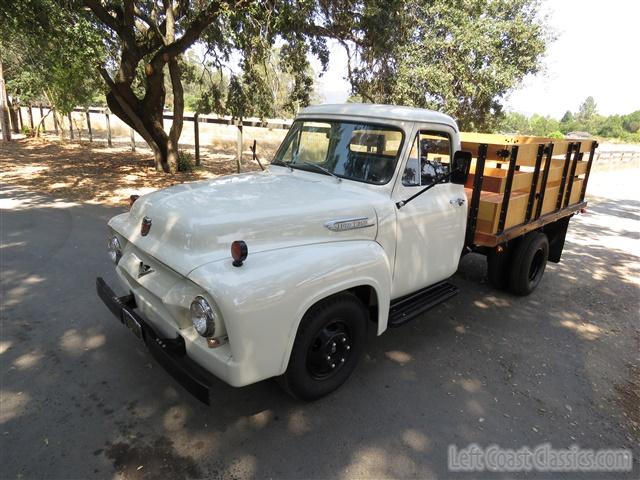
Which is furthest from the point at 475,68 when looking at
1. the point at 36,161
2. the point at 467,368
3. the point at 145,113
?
the point at 36,161

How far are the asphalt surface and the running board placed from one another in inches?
18.8

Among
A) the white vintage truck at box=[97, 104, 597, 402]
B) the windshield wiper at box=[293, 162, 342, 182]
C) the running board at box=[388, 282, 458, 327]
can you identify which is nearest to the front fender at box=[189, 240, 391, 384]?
the white vintage truck at box=[97, 104, 597, 402]

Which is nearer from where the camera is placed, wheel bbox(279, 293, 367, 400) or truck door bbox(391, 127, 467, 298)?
wheel bbox(279, 293, 367, 400)

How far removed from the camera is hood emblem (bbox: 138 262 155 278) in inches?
112

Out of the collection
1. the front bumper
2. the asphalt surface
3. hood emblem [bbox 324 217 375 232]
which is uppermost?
hood emblem [bbox 324 217 375 232]

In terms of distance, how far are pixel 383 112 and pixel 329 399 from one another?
2358 millimetres

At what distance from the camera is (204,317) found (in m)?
2.30

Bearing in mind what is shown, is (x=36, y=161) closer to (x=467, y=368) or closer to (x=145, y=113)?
(x=145, y=113)

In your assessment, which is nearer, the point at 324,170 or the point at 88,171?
the point at 324,170

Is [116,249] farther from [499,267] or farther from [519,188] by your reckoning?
[499,267]

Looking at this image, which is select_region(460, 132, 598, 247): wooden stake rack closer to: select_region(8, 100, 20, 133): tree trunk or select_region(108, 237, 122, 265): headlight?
select_region(108, 237, 122, 265): headlight

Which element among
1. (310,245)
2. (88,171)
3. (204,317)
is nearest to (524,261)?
(310,245)

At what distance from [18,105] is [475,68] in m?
24.4

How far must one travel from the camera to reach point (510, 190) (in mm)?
4055
